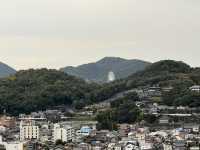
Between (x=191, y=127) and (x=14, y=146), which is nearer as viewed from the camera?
(x=14, y=146)

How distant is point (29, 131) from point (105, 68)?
98.9 m

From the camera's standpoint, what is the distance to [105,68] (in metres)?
149

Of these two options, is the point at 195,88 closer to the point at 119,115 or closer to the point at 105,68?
the point at 119,115

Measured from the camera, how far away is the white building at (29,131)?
4962 centimetres

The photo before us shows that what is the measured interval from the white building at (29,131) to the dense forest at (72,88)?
36.0 ft

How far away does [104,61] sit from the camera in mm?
157250

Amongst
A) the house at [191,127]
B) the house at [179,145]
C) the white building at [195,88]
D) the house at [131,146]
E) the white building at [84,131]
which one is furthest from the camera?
the white building at [195,88]

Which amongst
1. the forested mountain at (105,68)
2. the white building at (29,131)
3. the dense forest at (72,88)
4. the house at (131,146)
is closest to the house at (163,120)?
the dense forest at (72,88)

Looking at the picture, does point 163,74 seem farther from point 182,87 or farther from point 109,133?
point 109,133

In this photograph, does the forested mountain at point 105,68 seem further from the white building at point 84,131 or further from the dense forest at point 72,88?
the white building at point 84,131

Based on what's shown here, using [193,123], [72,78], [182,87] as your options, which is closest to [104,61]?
[72,78]

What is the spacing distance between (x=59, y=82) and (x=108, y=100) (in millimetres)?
4514

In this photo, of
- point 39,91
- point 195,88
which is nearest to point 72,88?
point 39,91

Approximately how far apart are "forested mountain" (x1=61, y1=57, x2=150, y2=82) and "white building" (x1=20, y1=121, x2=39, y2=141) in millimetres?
79043
